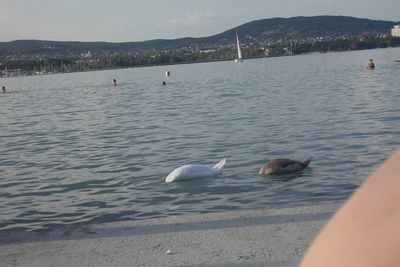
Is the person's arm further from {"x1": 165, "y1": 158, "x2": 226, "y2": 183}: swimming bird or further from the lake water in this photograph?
{"x1": 165, "y1": 158, "x2": 226, "y2": 183}: swimming bird

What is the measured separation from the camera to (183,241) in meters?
4.84

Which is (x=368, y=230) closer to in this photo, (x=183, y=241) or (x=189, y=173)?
(x=183, y=241)

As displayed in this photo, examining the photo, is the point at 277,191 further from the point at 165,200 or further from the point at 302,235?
the point at 302,235

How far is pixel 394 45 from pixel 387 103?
14570 cm

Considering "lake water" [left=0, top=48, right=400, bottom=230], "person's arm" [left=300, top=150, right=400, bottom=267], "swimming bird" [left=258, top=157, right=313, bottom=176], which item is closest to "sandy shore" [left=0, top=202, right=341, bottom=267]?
"lake water" [left=0, top=48, right=400, bottom=230]

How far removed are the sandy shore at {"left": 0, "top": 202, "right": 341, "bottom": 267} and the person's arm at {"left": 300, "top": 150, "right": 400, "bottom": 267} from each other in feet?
12.4

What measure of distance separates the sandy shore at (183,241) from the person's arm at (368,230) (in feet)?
12.4

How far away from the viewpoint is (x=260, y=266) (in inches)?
159

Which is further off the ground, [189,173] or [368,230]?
[368,230]

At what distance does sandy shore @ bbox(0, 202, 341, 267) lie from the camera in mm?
4359

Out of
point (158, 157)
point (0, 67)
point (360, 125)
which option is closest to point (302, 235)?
point (158, 157)

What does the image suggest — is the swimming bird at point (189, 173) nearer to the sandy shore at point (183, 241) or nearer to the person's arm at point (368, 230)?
the sandy shore at point (183, 241)

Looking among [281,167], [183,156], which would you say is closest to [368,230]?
[281,167]

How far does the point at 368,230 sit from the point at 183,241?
4.56 m
